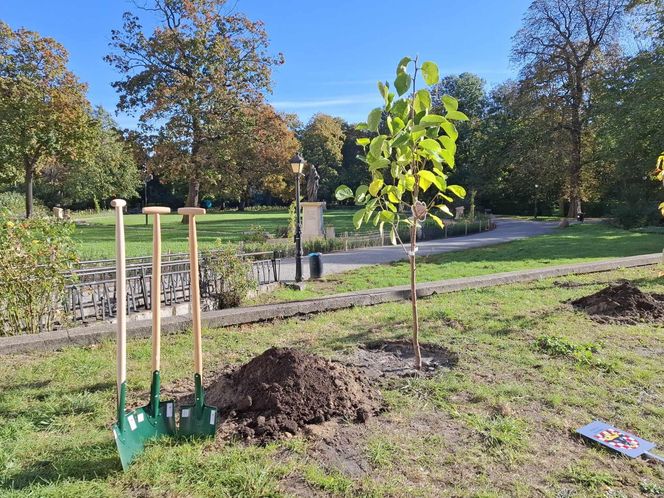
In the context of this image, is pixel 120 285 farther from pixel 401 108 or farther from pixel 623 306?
pixel 623 306

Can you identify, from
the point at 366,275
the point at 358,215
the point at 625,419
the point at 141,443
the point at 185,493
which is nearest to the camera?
the point at 185,493

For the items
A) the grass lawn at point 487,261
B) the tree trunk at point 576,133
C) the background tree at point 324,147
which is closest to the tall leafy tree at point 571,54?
the tree trunk at point 576,133

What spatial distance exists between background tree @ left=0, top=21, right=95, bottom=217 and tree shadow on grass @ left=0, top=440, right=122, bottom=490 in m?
26.2

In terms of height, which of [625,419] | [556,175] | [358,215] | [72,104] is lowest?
[625,419]

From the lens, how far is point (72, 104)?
85.1 feet

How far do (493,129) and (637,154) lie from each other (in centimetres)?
1909

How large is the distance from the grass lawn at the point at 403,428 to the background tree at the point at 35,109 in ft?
80.9

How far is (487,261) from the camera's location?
1309cm

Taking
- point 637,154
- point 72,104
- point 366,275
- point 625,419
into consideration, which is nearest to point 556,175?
point 637,154

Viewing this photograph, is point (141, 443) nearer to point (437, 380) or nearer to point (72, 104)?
point (437, 380)

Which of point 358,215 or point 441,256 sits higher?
point 358,215

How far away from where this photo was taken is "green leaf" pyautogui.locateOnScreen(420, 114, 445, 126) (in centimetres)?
312

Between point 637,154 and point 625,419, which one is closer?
point 625,419

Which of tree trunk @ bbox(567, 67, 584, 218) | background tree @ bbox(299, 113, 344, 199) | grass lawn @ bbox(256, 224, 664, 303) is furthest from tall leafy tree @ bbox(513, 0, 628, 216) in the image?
background tree @ bbox(299, 113, 344, 199)
